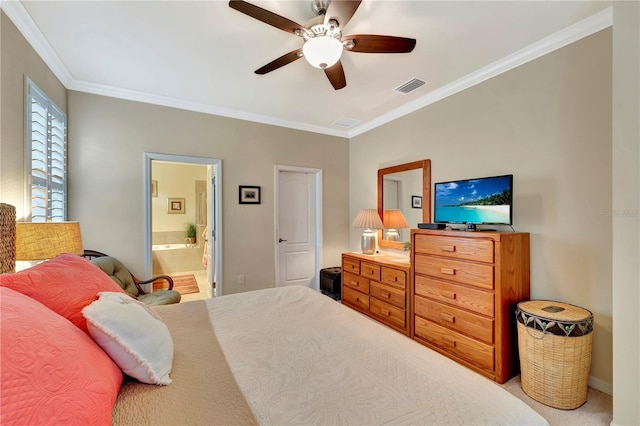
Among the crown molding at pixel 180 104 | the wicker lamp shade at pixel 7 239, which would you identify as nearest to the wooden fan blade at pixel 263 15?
the wicker lamp shade at pixel 7 239

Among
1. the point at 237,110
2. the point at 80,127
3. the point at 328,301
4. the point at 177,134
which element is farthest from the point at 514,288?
the point at 80,127

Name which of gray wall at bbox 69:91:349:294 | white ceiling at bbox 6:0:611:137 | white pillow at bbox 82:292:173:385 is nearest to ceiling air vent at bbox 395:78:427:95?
white ceiling at bbox 6:0:611:137

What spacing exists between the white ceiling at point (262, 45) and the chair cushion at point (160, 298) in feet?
7.31

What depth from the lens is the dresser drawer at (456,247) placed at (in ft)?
7.24

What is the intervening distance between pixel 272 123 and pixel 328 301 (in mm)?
2890

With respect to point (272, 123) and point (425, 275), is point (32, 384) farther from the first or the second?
point (272, 123)

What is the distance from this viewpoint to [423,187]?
10.9 ft

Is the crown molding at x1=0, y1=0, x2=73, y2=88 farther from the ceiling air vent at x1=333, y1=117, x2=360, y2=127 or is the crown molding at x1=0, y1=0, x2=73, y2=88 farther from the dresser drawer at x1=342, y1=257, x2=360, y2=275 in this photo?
the dresser drawer at x1=342, y1=257, x2=360, y2=275

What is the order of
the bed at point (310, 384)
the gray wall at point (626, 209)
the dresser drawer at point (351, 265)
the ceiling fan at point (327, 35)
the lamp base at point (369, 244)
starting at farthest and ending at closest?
the lamp base at point (369, 244), the dresser drawer at point (351, 265), the ceiling fan at point (327, 35), the gray wall at point (626, 209), the bed at point (310, 384)

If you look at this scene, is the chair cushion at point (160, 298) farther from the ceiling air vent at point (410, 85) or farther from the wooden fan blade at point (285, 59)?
the ceiling air vent at point (410, 85)

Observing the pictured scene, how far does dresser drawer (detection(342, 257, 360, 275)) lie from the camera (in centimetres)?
360

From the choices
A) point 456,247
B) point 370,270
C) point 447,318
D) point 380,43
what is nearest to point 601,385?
point 447,318

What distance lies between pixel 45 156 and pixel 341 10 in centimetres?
264

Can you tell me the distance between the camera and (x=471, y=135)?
2820 mm
